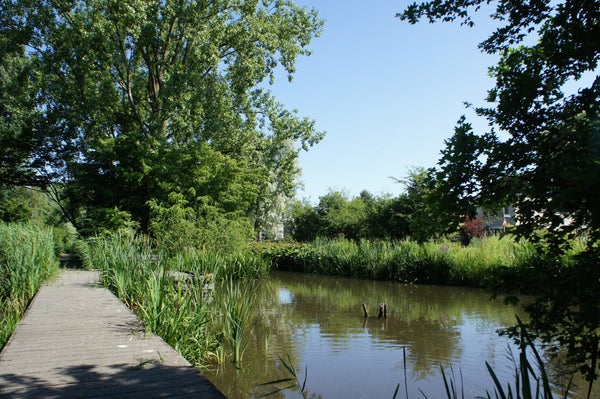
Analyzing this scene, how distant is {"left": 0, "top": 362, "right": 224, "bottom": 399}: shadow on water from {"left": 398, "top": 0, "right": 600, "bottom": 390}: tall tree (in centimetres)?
222

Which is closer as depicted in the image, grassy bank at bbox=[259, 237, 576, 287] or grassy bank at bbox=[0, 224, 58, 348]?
grassy bank at bbox=[0, 224, 58, 348]

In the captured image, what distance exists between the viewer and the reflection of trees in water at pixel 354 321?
20.1ft

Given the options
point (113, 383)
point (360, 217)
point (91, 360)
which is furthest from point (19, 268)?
point (360, 217)

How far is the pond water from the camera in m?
5.55

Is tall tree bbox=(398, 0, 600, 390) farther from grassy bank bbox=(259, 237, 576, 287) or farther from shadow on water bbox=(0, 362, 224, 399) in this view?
grassy bank bbox=(259, 237, 576, 287)

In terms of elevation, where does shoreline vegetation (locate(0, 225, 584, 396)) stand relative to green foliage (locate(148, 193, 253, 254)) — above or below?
below

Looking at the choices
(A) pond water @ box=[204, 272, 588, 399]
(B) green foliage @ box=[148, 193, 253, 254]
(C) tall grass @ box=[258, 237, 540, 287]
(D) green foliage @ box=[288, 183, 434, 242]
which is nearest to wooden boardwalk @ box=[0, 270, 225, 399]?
(A) pond water @ box=[204, 272, 588, 399]

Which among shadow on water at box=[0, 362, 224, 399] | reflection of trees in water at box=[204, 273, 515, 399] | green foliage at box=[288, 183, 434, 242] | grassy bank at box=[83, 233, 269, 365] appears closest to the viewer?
shadow on water at box=[0, 362, 224, 399]

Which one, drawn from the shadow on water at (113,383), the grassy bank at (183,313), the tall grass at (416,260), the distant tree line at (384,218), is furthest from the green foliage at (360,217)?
the shadow on water at (113,383)

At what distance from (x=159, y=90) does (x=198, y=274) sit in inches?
507

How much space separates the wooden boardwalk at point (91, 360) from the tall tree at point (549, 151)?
2210mm

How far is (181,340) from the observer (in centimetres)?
557

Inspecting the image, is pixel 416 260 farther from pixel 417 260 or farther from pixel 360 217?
pixel 360 217

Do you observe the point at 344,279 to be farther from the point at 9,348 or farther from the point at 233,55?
the point at 9,348
